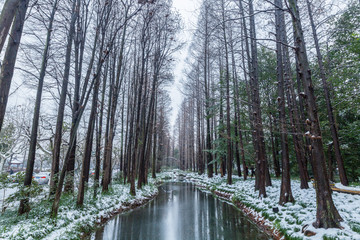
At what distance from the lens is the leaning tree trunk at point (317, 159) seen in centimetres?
404

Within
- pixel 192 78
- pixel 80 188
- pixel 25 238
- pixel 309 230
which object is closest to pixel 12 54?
pixel 25 238

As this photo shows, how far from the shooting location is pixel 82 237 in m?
4.52

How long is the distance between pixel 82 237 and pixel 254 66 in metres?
9.15

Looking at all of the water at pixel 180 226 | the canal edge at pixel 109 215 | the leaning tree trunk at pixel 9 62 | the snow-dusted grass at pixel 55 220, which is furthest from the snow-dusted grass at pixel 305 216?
the leaning tree trunk at pixel 9 62

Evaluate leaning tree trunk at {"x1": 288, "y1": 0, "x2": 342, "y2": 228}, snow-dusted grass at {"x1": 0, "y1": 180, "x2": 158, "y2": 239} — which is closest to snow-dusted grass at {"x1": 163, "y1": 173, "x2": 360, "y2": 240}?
leaning tree trunk at {"x1": 288, "y1": 0, "x2": 342, "y2": 228}

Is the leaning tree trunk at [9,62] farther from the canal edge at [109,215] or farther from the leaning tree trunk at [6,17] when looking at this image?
the canal edge at [109,215]

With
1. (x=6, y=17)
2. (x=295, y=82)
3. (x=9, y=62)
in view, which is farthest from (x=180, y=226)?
(x=295, y=82)

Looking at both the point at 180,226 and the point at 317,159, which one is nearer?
the point at 317,159

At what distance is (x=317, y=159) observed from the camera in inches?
173

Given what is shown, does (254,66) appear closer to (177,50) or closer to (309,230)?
(177,50)

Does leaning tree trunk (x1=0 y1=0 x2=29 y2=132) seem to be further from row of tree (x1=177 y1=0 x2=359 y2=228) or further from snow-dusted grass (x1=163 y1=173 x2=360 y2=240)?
snow-dusted grass (x1=163 y1=173 x2=360 y2=240)

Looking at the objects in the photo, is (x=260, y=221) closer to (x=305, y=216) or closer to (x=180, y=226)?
(x=305, y=216)

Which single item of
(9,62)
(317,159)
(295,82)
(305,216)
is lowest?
(305,216)

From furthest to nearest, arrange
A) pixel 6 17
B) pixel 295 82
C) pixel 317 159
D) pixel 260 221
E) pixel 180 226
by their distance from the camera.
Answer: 1. pixel 295 82
2. pixel 260 221
3. pixel 180 226
4. pixel 317 159
5. pixel 6 17
